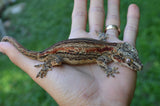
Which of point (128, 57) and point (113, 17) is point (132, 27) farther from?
point (128, 57)

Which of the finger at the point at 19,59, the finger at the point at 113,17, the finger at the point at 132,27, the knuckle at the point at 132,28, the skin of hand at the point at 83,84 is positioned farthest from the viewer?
the finger at the point at 113,17

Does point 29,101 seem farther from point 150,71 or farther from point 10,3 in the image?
point 10,3

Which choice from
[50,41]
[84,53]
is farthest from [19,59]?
[50,41]

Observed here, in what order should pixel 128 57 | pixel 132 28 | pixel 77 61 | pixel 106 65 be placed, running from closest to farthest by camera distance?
pixel 128 57, pixel 106 65, pixel 77 61, pixel 132 28

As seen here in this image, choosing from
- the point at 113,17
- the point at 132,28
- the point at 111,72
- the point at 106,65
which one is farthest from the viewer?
the point at 113,17

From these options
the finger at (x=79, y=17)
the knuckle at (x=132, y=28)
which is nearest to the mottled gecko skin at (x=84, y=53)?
the knuckle at (x=132, y=28)

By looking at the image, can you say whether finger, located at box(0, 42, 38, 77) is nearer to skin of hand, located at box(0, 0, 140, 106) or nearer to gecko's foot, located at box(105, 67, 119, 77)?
skin of hand, located at box(0, 0, 140, 106)

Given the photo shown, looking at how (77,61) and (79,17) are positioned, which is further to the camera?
(79,17)

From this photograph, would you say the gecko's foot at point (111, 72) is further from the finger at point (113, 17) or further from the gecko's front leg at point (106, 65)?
the finger at point (113, 17)
